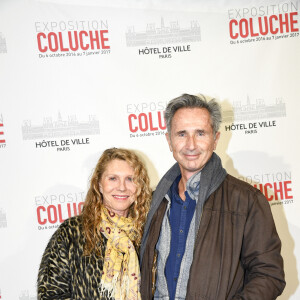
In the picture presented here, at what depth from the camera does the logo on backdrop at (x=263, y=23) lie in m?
3.51

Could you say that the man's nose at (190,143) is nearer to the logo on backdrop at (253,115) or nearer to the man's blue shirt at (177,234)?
the man's blue shirt at (177,234)

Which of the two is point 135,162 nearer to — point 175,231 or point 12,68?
point 175,231

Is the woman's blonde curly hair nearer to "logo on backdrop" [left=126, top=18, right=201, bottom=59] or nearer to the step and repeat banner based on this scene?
the step and repeat banner

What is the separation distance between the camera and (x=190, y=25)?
3.47 metres

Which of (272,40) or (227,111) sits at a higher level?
(272,40)

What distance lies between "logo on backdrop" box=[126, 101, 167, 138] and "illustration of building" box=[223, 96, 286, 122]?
0.59m

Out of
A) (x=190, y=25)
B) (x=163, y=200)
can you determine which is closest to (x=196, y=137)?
(x=163, y=200)

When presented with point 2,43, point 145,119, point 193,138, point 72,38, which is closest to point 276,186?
point 145,119

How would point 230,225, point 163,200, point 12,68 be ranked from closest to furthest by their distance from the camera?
point 230,225
point 163,200
point 12,68

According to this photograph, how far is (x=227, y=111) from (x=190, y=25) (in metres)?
0.84

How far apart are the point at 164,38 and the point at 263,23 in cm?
92

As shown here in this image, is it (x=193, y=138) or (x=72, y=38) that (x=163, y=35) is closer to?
(x=72, y=38)

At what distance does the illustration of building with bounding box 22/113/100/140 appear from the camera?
341cm

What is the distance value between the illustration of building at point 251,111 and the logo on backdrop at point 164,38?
681 mm
